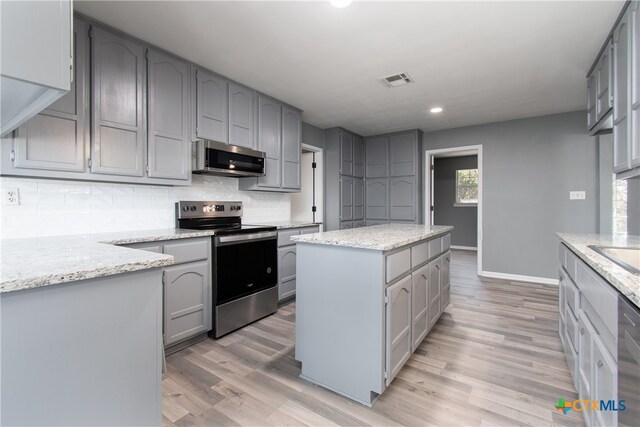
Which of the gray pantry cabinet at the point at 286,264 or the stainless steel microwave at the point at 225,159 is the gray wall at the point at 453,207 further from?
the stainless steel microwave at the point at 225,159

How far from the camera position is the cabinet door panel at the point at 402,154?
16.5ft

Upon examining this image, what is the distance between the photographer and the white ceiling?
6.48 feet

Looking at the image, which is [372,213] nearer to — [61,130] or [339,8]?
[339,8]

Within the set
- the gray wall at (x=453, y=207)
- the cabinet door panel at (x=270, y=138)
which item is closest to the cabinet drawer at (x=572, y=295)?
the cabinet door panel at (x=270, y=138)

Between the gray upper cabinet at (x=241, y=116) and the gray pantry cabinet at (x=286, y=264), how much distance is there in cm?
104

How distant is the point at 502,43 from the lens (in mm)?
2355

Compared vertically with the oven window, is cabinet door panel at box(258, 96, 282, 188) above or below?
above

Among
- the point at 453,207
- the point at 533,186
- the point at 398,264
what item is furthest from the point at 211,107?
the point at 453,207

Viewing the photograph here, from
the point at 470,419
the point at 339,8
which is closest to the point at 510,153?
the point at 339,8

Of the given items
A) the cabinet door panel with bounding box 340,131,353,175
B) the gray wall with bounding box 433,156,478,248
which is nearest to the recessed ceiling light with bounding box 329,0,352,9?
the cabinet door panel with bounding box 340,131,353,175

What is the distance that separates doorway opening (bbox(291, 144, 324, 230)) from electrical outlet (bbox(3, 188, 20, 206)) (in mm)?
3377

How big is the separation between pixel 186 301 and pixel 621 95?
3328 mm

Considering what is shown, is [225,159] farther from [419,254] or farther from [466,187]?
A: [466,187]

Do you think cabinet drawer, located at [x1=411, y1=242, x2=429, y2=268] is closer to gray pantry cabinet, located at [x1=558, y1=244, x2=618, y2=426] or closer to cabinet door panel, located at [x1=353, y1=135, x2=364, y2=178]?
gray pantry cabinet, located at [x1=558, y1=244, x2=618, y2=426]
